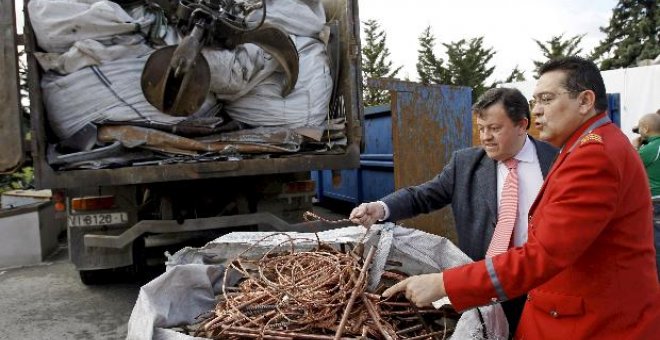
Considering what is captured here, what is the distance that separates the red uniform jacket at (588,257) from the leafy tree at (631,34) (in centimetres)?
1926

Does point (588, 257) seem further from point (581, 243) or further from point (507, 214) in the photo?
point (507, 214)

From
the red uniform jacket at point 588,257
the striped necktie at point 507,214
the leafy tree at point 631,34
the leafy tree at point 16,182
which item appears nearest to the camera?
the red uniform jacket at point 588,257

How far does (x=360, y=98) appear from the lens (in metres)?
4.67

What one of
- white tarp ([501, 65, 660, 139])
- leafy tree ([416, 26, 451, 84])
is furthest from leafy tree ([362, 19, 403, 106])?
white tarp ([501, 65, 660, 139])

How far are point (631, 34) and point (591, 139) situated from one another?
2095 cm

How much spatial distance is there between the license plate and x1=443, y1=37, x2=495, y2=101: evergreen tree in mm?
17400

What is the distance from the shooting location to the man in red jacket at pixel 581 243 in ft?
4.42

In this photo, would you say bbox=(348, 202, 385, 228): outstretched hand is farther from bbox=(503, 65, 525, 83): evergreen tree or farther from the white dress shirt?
bbox=(503, 65, 525, 83): evergreen tree

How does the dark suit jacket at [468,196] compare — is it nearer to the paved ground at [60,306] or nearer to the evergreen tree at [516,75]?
the paved ground at [60,306]

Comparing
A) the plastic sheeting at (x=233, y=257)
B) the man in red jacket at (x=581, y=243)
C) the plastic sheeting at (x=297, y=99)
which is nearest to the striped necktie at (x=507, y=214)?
the plastic sheeting at (x=233, y=257)

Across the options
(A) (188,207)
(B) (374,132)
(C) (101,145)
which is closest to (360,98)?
(A) (188,207)

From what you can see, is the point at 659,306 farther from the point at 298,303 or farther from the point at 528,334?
the point at 298,303

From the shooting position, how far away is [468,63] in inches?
800

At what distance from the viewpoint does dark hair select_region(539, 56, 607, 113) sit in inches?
57.5
